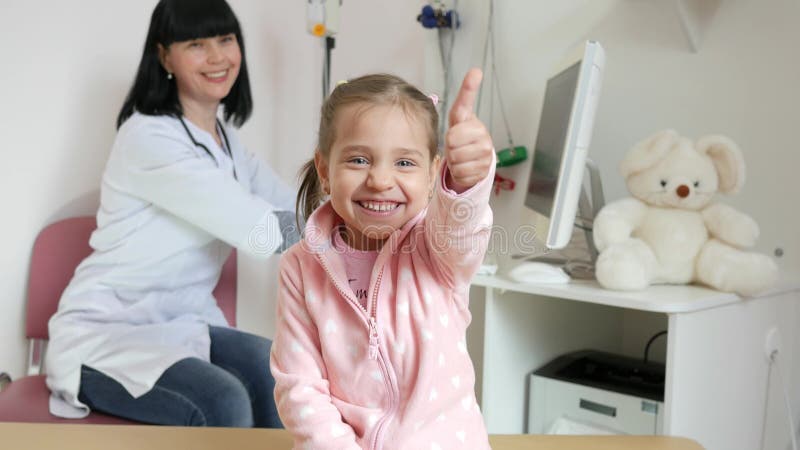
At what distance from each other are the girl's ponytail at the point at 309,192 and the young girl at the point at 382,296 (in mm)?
86

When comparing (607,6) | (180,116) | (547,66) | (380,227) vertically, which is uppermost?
(607,6)

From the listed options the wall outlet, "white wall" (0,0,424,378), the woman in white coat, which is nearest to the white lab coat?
the woman in white coat

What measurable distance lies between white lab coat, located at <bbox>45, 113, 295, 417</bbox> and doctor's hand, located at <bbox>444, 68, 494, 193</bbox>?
2.92 ft

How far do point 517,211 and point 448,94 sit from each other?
1.28ft

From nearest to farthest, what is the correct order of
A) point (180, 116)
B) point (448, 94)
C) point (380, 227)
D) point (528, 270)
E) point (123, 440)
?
point (380, 227) < point (123, 440) < point (528, 270) < point (180, 116) < point (448, 94)

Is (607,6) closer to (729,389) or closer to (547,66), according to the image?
(547,66)

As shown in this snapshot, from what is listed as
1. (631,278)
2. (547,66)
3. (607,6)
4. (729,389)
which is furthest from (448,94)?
(729,389)

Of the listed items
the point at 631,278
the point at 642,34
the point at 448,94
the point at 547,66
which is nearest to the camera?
the point at 631,278

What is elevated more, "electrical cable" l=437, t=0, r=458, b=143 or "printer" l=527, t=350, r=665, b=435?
"electrical cable" l=437, t=0, r=458, b=143

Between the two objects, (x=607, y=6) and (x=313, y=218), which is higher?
(x=607, y=6)

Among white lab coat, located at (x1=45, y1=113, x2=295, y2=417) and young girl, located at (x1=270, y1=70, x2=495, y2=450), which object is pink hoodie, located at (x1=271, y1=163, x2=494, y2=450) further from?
white lab coat, located at (x1=45, y1=113, x2=295, y2=417)

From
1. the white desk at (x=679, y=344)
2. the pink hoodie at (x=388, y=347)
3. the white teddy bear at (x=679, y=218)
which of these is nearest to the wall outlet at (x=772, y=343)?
the white desk at (x=679, y=344)

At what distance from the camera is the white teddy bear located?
1.40 meters

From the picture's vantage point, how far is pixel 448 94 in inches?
81.3
